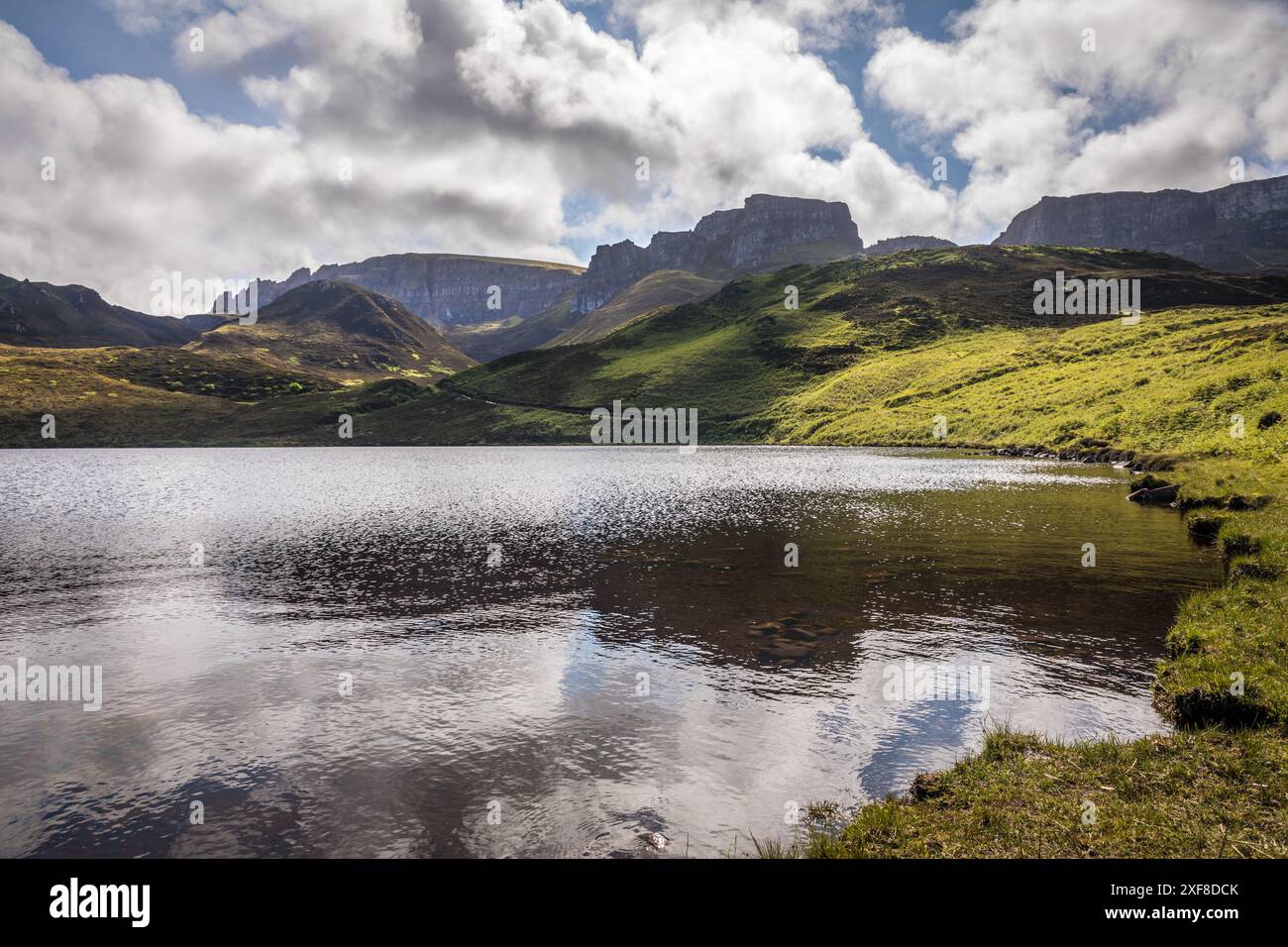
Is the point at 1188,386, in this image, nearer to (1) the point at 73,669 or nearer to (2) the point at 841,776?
(2) the point at 841,776

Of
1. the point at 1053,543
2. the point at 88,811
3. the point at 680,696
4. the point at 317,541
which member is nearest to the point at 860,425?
the point at 1053,543

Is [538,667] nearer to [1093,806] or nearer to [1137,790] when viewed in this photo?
[1093,806]

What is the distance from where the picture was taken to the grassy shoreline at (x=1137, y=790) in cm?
1068

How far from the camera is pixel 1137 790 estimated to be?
12258 millimetres

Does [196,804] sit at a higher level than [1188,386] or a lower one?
lower

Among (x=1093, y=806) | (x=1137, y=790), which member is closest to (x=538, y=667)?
(x=1093, y=806)

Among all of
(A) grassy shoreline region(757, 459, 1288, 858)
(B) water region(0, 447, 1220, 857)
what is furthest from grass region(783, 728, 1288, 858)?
(B) water region(0, 447, 1220, 857)

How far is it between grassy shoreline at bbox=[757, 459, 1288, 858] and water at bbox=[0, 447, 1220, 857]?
4.16 feet

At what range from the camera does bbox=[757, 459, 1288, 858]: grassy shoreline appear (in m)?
10.7

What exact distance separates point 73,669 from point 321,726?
10.8 meters

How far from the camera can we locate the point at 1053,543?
40.2 meters

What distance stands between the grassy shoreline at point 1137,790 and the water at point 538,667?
1.27 meters

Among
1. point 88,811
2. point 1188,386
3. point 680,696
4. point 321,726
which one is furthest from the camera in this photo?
point 1188,386
